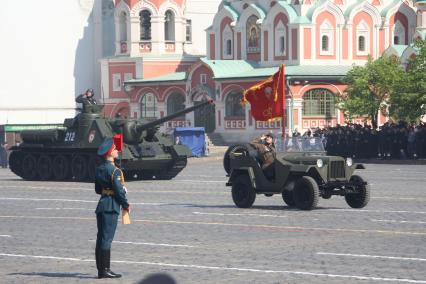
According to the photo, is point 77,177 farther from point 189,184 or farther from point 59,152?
point 189,184

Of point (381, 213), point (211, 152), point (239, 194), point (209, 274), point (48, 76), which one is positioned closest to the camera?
point (209, 274)

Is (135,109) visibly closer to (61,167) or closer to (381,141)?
(381,141)

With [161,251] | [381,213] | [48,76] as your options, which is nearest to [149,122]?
[381,213]

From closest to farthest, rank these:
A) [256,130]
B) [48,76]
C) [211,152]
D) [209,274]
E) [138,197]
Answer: [209,274] < [138,197] < [211,152] < [256,130] < [48,76]

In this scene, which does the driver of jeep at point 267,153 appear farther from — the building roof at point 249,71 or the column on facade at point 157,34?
the column on facade at point 157,34

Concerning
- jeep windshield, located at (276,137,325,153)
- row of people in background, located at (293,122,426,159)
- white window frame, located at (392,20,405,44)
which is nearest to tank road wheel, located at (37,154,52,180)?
jeep windshield, located at (276,137,325,153)

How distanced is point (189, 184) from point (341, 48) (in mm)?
43807

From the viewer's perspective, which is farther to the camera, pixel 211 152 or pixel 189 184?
pixel 211 152

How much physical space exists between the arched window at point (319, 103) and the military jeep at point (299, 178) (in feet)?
163

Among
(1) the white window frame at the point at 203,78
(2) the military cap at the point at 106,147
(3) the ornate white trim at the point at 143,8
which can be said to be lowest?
(2) the military cap at the point at 106,147

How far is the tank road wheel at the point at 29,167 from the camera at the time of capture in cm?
4219

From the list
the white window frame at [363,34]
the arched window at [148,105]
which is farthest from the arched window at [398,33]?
the arched window at [148,105]

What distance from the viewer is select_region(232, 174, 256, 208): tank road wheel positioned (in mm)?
26250

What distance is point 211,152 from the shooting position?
69.4m
